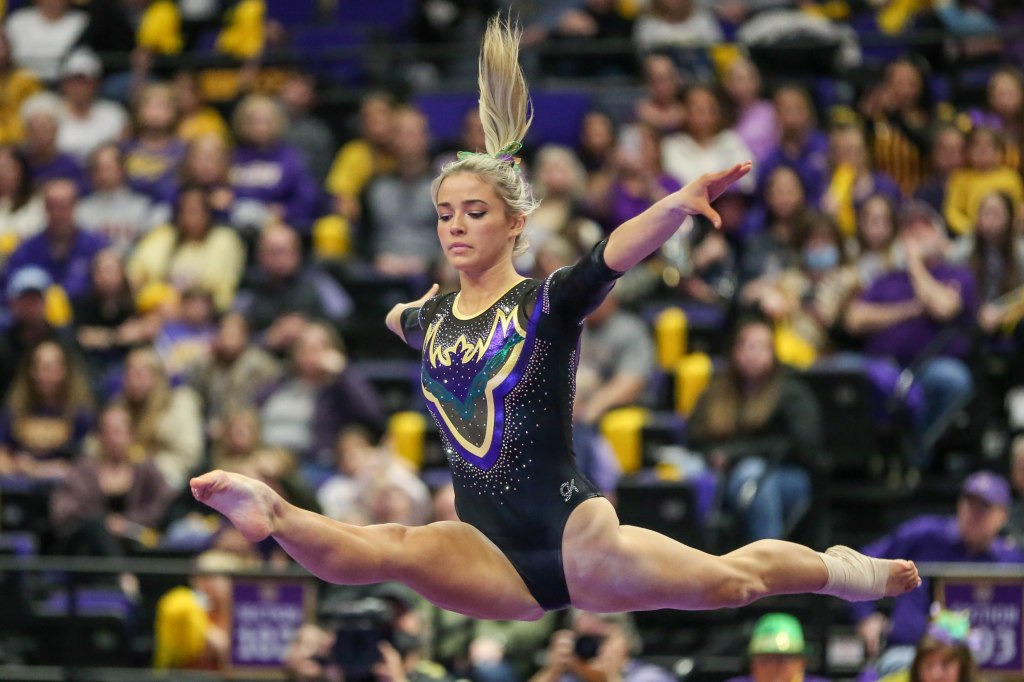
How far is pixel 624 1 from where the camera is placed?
13109mm

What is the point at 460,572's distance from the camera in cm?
495

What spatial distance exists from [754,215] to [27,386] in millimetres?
4607

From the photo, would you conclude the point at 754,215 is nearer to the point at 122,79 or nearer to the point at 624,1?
the point at 624,1

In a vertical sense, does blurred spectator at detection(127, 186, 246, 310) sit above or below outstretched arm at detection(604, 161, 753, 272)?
above

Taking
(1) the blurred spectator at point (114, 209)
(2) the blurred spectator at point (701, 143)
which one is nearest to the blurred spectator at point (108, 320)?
(1) the blurred spectator at point (114, 209)

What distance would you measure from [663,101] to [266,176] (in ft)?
9.17

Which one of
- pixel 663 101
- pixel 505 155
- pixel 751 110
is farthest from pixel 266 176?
pixel 505 155

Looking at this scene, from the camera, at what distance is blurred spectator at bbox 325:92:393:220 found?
11.7 meters

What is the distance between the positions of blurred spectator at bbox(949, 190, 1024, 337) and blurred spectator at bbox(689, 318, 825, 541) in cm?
129

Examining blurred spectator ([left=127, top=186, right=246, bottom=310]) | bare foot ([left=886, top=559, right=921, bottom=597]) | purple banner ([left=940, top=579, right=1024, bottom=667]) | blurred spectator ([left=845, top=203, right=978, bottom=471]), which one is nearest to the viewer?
bare foot ([left=886, top=559, right=921, bottom=597])

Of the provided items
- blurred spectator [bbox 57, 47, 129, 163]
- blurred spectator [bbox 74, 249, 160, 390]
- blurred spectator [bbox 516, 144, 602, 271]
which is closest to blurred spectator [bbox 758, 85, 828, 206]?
blurred spectator [bbox 516, 144, 602, 271]

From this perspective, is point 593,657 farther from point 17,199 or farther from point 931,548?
point 17,199

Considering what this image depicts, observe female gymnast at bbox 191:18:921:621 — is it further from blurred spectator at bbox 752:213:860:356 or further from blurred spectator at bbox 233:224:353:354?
blurred spectator at bbox 233:224:353:354

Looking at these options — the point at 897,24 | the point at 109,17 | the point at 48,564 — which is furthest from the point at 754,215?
the point at 109,17
